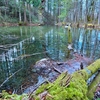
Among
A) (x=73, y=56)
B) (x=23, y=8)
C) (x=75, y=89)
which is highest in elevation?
(x=23, y=8)

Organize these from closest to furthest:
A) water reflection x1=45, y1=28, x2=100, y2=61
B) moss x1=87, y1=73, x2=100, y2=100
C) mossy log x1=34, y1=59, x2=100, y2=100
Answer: mossy log x1=34, y1=59, x2=100, y2=100 < moss x1=87, y1=73, x2=100, y2=100 < water reflection x1=45, y1=28, x2=100, y2=61

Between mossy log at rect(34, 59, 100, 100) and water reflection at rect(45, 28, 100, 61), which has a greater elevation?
mossy log at rect(34, 59, 100, 100)

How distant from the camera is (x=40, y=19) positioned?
4678cm

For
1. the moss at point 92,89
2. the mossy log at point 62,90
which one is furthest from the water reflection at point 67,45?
the mossy log at point 62,90

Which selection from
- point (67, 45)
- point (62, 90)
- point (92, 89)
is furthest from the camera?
point (67, 45)

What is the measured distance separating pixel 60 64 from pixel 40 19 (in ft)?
130

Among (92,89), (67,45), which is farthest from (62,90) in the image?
(67,45)

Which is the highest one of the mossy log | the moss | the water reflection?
the mossy log

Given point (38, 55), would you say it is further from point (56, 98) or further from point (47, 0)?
point (47, 0)

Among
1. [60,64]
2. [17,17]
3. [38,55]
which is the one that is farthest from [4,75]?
[17,17]

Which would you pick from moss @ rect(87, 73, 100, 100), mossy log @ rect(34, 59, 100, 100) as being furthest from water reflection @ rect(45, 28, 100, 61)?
mossy log @ rect(34, 59, 100, 100)

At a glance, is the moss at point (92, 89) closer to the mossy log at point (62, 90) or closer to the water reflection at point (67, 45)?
the mossy log at point (62, 90)

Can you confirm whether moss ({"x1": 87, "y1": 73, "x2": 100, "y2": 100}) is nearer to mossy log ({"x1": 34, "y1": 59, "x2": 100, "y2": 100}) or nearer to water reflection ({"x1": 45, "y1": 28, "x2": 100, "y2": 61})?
mossy log ({"x1": 34, "y1": 59, "x2": 100, "y2": 100})

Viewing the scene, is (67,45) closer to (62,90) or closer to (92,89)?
(92,89)
